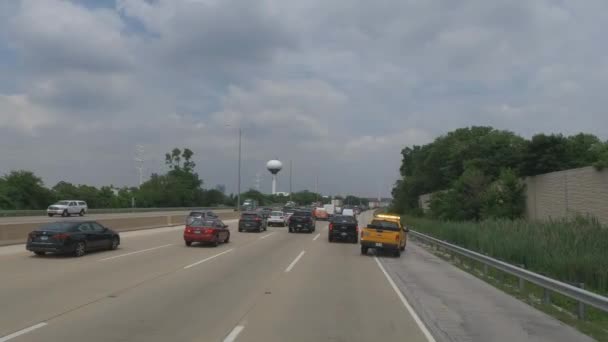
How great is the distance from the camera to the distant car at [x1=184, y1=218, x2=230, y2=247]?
26188 mm

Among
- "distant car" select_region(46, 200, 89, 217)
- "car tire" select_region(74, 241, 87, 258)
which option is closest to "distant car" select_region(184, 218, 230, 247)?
"car tire" select_region(74, 241, 87, 258)

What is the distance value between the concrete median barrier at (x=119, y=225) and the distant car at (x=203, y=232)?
23.1 feet

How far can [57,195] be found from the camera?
272 feet

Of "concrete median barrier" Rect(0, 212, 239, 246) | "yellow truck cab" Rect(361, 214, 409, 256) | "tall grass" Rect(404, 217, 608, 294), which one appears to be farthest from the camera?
"concrete median barrier" Rect(0, 212, 239, 246)

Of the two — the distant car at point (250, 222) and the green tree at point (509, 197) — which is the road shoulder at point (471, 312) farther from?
the distant car at point (250, 222)

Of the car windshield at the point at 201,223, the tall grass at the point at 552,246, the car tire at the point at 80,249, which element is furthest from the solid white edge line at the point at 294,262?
the car tire at the point at 80,249

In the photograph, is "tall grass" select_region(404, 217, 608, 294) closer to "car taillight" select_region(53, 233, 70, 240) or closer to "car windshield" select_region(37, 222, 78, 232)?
"car taillight" select_region(53, 233, 70, 240)

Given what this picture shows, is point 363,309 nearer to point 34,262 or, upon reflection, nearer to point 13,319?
point 13,319

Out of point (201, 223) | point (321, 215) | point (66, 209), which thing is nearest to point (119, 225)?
point (201, 223)

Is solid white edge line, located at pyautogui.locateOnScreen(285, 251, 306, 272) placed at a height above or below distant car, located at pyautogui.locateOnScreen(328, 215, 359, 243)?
below

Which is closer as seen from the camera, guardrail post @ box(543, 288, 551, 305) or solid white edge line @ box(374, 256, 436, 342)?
solid white edge line @ box(374, 256, 436, 342)

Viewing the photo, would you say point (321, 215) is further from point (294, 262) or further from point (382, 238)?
point (294, 262)

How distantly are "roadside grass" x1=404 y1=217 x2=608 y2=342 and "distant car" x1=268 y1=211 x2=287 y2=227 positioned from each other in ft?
90.9

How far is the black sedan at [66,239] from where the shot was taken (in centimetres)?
1980
